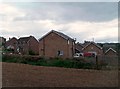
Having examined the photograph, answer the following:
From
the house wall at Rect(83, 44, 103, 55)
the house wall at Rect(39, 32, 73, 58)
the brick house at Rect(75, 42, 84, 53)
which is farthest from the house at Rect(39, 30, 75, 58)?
the brick house at Rect(75, 42, 84, 53)

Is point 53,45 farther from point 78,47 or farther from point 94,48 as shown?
point 78,47

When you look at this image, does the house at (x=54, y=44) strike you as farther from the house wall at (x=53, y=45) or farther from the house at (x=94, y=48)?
the house at (x=94, y=48)

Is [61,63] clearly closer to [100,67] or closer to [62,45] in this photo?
[100,67]

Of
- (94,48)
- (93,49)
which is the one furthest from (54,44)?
(94,48)

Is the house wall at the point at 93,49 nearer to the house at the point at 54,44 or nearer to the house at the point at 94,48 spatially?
the house at the point at 94,48

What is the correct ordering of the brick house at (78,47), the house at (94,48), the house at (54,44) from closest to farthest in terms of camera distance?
1. the house at (54,44)
2. the house at (94,48)
3. the brick house at (78,47)

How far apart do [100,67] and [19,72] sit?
892cm

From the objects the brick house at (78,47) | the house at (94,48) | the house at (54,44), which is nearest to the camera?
the house at (54,44)

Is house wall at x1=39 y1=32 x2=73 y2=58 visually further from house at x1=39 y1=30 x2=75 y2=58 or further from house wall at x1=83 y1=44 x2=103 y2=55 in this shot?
house wall at x1=83 y1=44 x2=103 y2=55

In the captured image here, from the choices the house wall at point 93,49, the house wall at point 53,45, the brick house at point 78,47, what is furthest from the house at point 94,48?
the house wall at point 53,45

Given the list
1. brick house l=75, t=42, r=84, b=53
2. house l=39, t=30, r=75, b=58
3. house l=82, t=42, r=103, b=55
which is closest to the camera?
house l=39, t=30, r=75, b=58

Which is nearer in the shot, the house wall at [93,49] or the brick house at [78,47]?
the house wall at [93,49]

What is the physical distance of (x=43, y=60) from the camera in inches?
995

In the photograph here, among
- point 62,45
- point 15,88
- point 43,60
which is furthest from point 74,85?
point 62,45
